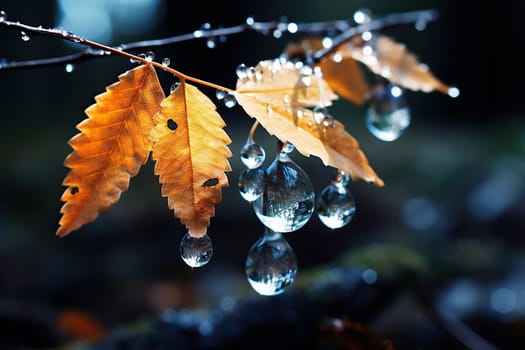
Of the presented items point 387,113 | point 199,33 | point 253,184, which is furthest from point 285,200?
point 387,113

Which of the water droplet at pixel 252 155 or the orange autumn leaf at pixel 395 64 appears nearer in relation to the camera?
the water droplet at pixel 252 155

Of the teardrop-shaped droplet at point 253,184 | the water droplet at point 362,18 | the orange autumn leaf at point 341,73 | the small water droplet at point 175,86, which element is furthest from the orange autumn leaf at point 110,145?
the water droplet at point 362,18

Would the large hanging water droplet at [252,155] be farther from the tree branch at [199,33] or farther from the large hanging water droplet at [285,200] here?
the tree branch at [199,33]

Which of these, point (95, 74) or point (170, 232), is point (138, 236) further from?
point (95, 74)

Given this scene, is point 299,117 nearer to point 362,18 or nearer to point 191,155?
point 191,155

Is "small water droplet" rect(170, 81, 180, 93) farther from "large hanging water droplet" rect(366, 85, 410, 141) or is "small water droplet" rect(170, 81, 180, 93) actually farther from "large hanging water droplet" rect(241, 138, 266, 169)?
"large hanging water droplet" rect(366, 85, 410, 141)

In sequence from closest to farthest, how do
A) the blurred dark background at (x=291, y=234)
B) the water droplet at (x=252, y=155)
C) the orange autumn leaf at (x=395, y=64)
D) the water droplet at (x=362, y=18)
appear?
the water droplet at (x=252, y=155), the orange autumn leaf at (x=395, y=64), the water droplet at (x=362, y=18), the blurred dark background at (x=291, y=234)

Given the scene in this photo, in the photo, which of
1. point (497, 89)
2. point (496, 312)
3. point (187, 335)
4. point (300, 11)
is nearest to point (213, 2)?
point (300, 11)
